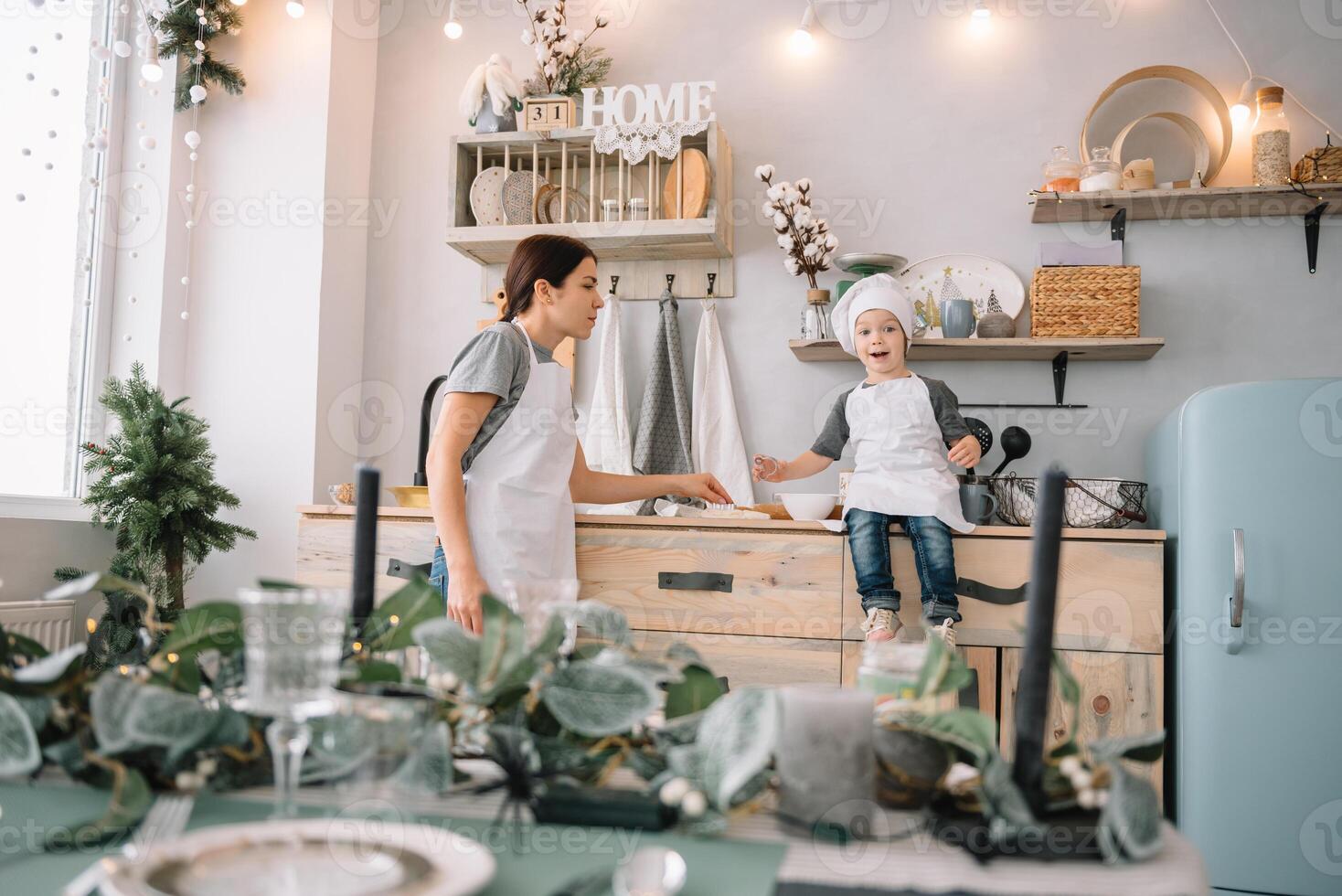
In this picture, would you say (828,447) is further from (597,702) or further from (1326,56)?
(597,702)

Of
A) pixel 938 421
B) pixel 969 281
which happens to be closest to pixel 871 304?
pixel 938 421

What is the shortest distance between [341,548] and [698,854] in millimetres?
2254

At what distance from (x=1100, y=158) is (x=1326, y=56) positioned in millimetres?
708

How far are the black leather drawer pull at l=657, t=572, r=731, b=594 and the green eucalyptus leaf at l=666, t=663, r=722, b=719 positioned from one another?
5.55 feet

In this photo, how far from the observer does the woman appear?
6.53 feet

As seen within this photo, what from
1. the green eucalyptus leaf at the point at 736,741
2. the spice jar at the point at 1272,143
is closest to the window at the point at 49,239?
the green eucalyptus leaf at the point at 736,741

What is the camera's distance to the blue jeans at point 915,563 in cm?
238

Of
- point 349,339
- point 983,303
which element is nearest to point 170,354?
point 349,339

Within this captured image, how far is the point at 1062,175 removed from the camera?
9.37 feet

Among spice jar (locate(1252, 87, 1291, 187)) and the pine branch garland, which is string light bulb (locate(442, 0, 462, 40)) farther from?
spice jar (locate(1252, 87, 1291, 187))

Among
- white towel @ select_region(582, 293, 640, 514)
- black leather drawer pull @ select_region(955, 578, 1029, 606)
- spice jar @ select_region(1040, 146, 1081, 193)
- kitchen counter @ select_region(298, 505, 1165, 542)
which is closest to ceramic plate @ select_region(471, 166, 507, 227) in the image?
white towel @ select_region(582, 293, 640, 514)

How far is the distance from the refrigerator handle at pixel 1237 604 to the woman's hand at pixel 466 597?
160 cm

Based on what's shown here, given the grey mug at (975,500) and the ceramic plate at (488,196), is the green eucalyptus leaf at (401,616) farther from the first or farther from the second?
the ceramic plate at (488,196)

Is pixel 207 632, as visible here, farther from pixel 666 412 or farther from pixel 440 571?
pixel 666 412
